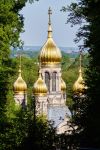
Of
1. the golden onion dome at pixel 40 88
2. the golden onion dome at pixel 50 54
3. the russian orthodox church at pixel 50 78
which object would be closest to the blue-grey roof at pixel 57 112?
the russian orthodox church at pixel 50 78

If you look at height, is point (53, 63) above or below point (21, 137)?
above

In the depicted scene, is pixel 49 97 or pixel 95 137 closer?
pixel 95 137

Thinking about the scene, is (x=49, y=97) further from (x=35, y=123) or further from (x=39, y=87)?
(x=35, y=123)

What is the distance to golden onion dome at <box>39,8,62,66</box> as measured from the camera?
56.8 meters

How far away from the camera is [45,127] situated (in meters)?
20.2

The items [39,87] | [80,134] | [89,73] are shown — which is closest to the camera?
[80,134]

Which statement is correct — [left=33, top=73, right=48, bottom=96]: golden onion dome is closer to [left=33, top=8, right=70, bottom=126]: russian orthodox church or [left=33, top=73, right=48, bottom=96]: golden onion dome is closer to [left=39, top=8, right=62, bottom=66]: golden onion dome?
[left=33, top=8, right=70, bottom=126]: russian orthodox church

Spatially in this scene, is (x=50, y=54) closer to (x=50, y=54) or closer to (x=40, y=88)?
(x=50, y=54)

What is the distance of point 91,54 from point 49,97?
36.8 meters

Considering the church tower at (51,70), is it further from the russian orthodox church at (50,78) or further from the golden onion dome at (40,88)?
the golden onion dome at (40,88)

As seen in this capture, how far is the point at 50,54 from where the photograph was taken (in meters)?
56.9

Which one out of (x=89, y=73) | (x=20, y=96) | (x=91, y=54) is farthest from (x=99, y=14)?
(x=20, y=96)

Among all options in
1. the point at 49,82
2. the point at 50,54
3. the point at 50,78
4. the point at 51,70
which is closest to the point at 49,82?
the point at 49,82

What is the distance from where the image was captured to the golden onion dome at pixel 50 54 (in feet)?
186
